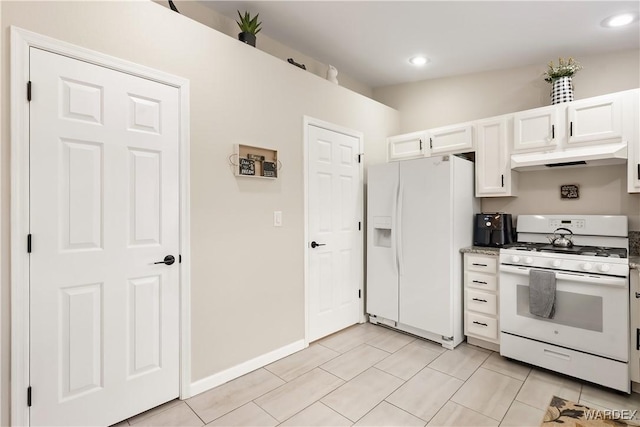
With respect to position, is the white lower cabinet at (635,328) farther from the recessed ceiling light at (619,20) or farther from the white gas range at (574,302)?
the recessed ceiling light at (619,20)

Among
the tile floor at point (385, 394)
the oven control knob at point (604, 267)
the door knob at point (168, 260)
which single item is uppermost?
the door knob at point (168, 260)

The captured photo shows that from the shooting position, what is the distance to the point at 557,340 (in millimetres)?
2436

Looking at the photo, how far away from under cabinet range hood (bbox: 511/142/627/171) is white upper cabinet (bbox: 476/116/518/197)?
0.10 m

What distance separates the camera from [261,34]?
2965mm

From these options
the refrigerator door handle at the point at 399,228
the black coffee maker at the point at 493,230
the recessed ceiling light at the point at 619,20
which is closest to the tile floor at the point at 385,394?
the refrigerator door handle at the point at 399,228

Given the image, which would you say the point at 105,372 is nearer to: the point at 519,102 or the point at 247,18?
the point at 247,18

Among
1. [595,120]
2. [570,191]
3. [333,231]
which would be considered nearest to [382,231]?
[333,231]

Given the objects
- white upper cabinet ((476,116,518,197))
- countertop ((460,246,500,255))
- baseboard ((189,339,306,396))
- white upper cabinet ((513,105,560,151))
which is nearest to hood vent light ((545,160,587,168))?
white upper cabinet ((513,105,560,151))

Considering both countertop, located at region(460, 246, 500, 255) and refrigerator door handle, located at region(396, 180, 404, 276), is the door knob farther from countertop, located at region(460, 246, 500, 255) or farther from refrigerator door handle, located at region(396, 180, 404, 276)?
countertop, located at region(460, 246, 500, 255)

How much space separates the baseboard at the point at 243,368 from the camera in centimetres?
223

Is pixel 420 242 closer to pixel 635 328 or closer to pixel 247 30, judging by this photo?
pixel 635 328

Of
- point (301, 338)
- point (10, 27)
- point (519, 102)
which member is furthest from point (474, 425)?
point (10, 27)

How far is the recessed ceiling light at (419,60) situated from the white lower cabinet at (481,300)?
2.05 meters

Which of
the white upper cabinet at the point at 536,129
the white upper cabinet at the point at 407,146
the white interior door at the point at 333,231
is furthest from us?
the white upper cabinet at the point at 407,146
